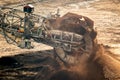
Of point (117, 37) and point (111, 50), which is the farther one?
point (117, 37)

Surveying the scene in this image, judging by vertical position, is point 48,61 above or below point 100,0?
below

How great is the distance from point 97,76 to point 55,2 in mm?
22822

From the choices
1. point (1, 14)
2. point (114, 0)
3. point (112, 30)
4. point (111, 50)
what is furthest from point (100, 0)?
point (1, 14)

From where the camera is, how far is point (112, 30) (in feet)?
102

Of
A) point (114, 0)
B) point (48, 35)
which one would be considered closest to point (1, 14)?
point (48, 35)

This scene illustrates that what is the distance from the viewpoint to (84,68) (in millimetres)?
20125

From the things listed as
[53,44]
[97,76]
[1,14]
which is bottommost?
[97,76]

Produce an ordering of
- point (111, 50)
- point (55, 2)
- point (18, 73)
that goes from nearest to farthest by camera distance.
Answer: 1. point (18, 73)
2. point (111, 50)
3. point (55, 2)

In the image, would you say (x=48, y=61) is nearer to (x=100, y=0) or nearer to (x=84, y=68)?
(x=84, y=68)

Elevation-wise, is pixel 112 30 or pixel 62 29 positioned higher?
pixel 62 29

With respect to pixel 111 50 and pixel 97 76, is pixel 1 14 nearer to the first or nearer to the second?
pixel 97 76

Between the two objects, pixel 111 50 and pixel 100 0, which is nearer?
pixel 111 50

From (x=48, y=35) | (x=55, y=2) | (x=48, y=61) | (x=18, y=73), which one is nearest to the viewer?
(x=48, y=35)

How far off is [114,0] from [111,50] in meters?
19.5
